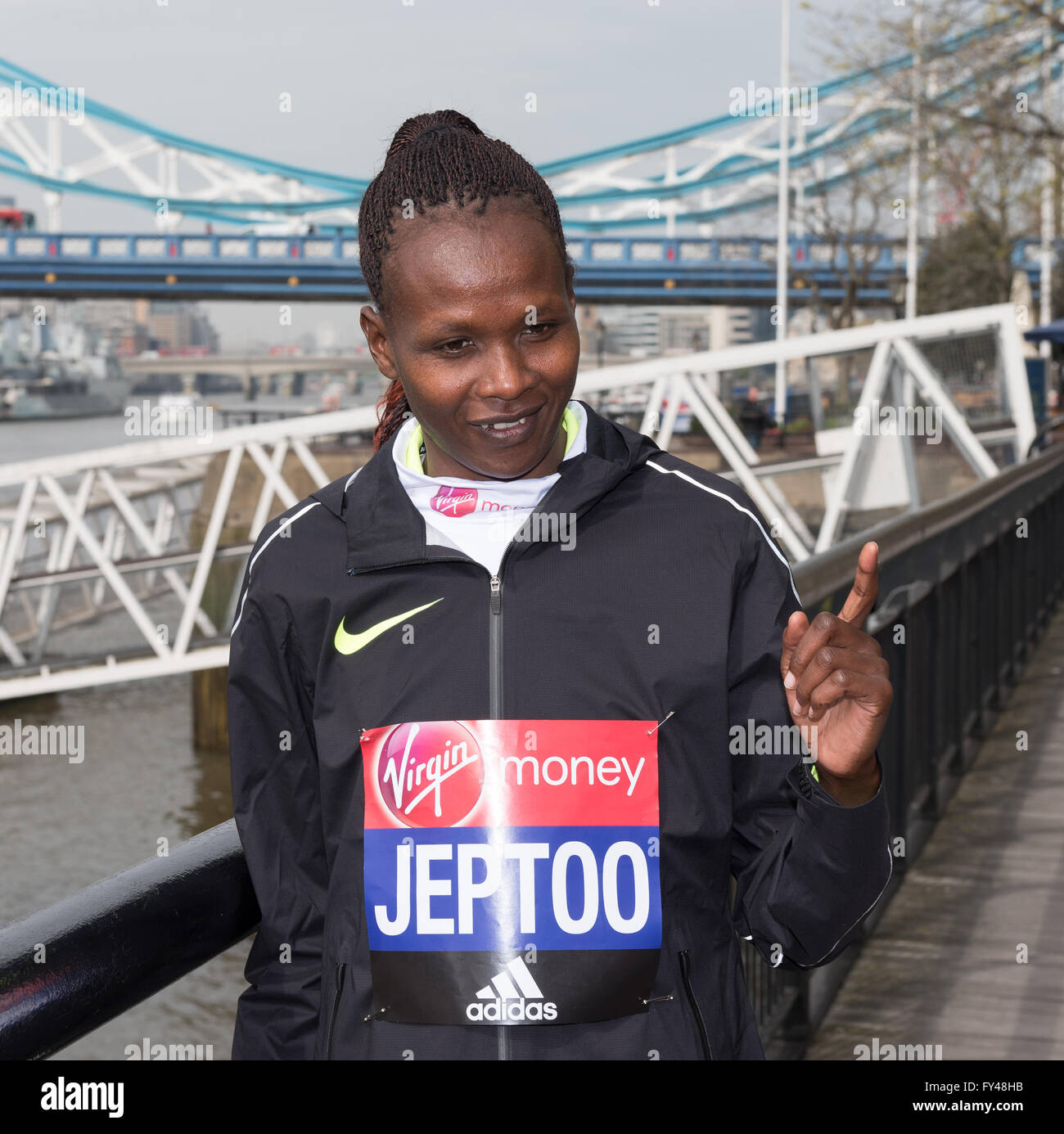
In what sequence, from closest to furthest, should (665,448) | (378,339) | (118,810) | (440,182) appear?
(440,182)
(378,339)
(665,448)
(118,810)

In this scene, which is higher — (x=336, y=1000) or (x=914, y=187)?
(x=914, y=187)

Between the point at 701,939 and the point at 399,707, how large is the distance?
14.1 inches

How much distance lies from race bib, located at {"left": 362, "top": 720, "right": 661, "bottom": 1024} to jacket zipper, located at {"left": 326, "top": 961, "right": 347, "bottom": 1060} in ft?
0.13

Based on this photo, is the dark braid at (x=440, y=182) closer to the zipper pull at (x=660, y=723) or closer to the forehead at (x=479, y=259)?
the forehead at (x=479, y=259)

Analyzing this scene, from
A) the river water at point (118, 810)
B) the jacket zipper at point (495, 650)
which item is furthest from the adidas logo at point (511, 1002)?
the river water at point (118, 810)

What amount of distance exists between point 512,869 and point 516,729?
13cm

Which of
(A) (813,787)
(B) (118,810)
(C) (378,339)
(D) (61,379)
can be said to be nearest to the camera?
(A) (813,787)

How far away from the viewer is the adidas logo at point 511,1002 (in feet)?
4.58

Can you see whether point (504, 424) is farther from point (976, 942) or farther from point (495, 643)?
point (976, 942)

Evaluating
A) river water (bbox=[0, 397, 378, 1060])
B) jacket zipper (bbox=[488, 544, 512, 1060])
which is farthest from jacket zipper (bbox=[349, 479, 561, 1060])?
river water (bbox=[0, 397, 378, 1060])

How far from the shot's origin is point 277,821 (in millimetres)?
1540

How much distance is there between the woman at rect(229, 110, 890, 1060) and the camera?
4.64 ft

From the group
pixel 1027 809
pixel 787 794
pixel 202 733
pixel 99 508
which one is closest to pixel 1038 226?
pixel 99 508

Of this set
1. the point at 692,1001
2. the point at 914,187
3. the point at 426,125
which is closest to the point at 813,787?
the point at 692,1001
